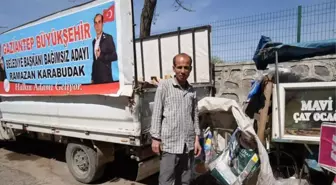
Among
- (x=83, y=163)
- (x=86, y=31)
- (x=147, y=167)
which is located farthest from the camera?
(x=83, y=163)

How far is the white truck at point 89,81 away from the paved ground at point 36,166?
41 centimetres

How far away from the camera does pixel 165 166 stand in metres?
2.87

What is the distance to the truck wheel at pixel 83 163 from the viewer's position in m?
4.16

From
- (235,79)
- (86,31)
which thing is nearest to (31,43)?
(86,31)

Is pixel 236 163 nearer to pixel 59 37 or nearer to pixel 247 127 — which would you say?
pixel 247 127

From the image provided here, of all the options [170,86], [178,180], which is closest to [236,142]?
[178,180]

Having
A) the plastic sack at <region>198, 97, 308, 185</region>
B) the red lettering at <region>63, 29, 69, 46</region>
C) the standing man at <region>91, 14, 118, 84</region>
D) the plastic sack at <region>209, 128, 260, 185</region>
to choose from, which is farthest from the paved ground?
the red lettering at <region>63, 29, 69, 46</region>

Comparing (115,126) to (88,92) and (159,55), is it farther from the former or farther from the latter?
(159,55)

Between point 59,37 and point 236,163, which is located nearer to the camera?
point 236,163

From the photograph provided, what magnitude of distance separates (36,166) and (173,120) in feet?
12.5

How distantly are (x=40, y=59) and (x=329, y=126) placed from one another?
414 centimetres

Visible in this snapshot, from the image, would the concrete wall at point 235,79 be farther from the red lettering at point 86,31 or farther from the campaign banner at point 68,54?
the red lettering at point 86,31


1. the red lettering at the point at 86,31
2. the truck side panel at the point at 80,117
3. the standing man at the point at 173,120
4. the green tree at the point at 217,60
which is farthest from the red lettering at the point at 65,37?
the green tree at the point at 217,60

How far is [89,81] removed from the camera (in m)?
3.94
